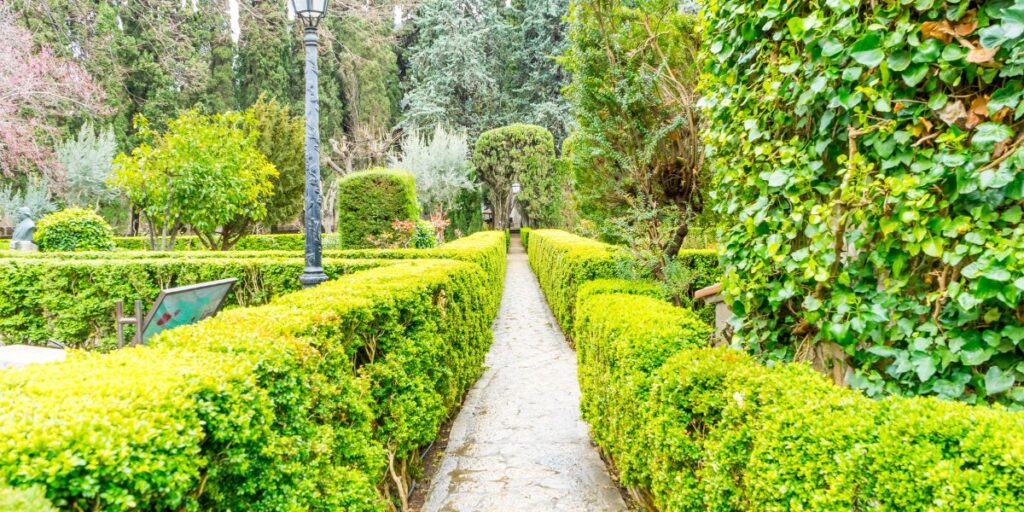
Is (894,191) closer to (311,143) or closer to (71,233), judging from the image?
(311,143)

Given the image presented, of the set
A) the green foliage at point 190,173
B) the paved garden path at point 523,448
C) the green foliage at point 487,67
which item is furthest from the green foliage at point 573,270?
the green foliage at point 487,67

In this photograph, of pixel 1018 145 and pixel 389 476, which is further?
pixel 389 476

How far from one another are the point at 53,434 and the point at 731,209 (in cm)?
268

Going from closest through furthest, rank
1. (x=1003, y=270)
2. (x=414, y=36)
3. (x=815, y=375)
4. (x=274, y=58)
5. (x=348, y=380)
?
(x=1003, y=270) < (x=815, y=375) < (x=348, y=380) < (x=274, y=58) < (x=414, y=36)

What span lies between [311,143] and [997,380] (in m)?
5.32

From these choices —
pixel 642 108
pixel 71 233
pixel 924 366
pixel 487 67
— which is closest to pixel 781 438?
pixel 924 366

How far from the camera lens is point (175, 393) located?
1.36m

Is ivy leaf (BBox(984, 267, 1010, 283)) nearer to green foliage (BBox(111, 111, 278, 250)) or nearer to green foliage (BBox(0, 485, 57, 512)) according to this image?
green foliage (BBox(0, 485, 57, 512))

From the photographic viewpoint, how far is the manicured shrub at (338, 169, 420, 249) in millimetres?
13352

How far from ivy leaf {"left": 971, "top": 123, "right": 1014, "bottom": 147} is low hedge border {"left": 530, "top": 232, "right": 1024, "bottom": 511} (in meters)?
0.79

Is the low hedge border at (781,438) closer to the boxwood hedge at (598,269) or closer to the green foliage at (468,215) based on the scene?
the boxwood hedge at (598,269)

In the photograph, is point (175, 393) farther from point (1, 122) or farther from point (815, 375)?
point (1, 122)

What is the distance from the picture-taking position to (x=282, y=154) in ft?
59.8

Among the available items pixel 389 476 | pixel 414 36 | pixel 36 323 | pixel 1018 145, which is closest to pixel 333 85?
pixel 414 36
